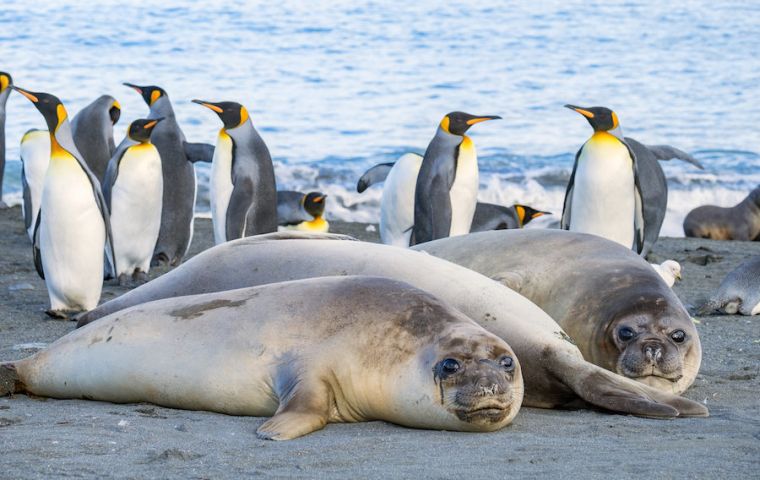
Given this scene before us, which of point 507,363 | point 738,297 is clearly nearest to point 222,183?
point 738,297

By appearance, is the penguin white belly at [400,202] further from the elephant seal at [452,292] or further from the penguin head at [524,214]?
the elephant seal at [452,292]

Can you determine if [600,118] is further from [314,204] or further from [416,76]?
[416,76]

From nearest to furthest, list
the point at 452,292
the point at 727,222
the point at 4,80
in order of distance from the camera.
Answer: the point at 452,292 < the point at 4,80 < the point at 727,222

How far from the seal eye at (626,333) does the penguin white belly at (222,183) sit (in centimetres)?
518

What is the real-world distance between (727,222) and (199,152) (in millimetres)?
6221

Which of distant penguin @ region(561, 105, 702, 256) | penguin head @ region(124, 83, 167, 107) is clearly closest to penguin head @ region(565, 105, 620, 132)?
distant penguin @ region(561, 105, 702, 256)

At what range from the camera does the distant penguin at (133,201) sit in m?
8.84

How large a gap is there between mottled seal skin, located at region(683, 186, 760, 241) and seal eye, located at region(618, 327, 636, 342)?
9290mm

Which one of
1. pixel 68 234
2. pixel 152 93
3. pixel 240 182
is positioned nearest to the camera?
pixel 68 234

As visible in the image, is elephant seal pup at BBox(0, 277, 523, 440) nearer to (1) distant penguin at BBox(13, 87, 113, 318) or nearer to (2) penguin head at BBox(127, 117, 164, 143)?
(1) distant penguin at BBox(13, 87, 113, 318)

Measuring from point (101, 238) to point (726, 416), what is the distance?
14.8 ft

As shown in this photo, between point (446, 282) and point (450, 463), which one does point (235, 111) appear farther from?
point (450, 463)

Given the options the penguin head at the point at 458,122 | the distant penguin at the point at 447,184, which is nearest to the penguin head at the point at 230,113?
the distant penguin at the point at 447,184

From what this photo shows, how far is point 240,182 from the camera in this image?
915 centimetres
